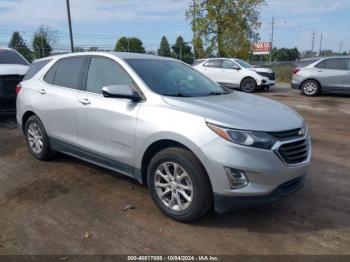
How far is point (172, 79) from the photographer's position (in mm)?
4566

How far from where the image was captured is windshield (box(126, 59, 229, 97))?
4.29 metres

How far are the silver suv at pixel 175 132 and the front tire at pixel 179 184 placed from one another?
10 millimetres

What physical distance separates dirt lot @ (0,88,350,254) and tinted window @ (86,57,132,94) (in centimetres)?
130

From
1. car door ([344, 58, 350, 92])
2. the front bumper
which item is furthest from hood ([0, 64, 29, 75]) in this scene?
car door ([344, 58, 350, 92])

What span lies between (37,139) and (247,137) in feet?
12.1

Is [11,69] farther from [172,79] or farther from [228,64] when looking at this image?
[228,64]

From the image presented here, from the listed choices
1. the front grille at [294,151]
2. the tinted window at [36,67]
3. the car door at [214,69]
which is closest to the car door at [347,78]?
the car door at [214,69]

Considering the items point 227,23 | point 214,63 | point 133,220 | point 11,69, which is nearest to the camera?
point 133,220

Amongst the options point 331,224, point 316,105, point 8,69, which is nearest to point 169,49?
point 316,105

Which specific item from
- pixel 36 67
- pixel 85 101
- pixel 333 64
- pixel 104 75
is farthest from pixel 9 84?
Answer: pixel 333 64

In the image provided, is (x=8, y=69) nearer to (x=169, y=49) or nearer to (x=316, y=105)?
(x=316, y=105)

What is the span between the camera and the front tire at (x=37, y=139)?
5.58 m

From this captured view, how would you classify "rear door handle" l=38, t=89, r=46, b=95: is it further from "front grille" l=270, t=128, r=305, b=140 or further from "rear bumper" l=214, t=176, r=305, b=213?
"front grille" l=270, t=128, r=305, b=140

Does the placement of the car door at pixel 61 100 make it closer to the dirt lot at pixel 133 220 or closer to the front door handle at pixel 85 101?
the front door handle at pixel 85 101
